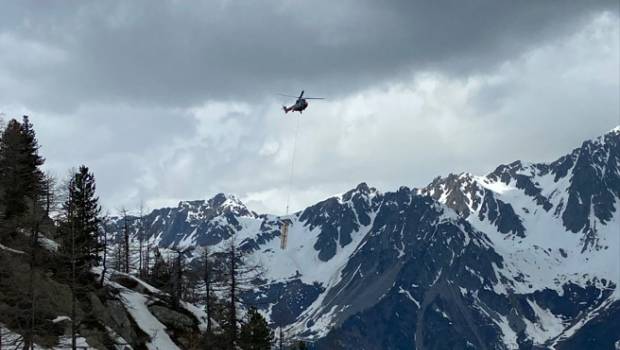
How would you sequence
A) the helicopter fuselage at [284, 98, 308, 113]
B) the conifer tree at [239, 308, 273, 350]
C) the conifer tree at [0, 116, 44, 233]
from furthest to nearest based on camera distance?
the conifer tree at [239, 308, 273, 350] < the conifer tree at [0, 116, 44, 233] < the helicopter fuselage at [284, 98, 308, 113]

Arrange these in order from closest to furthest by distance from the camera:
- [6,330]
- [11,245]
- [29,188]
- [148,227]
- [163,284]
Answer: [6,330] → [11,245] → [29,188] → [163,284] → [148,227]

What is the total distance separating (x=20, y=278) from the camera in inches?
2277

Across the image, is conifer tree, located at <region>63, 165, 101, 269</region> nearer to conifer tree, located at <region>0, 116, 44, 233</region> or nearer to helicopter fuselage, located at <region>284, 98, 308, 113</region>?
conifer tree, located at <region>0, 116, 44, 233</region>

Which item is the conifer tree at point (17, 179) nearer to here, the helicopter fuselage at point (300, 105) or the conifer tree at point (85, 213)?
the conifer tree at point (85, 213)

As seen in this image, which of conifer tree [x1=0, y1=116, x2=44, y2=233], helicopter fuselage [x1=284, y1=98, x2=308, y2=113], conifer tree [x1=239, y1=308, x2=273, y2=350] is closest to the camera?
helicopter fuselage [x1=284, y1=98, x2=308, y2=113]

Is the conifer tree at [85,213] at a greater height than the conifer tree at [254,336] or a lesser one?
greater

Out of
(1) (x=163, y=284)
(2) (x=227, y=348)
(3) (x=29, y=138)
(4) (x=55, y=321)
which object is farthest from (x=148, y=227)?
(4) (x=55, y=321)

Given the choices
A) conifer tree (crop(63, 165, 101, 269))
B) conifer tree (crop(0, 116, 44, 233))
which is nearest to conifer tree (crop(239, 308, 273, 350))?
conifer tree (crop(63, 165, 101, 269))

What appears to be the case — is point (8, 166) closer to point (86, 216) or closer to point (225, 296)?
point (86, 216)

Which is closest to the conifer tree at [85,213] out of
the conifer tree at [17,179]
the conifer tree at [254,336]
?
the conifer tree at [17,179]

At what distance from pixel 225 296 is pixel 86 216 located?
53.0 ft

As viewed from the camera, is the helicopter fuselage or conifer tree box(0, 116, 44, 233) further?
conifer tree box(0, 116, 44, 233)

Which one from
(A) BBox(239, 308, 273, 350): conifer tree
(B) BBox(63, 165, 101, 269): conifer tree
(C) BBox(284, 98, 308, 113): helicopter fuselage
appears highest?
(C) BBox(284, 98, 308, 113): helicopter fuselage

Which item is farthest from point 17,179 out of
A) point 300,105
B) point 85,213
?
point 300,105
